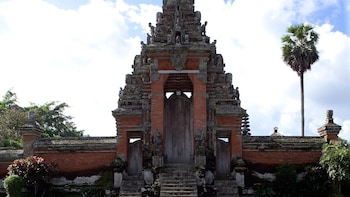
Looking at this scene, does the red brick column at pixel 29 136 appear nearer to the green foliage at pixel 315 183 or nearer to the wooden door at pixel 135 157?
the wooden door at pixel 135 157

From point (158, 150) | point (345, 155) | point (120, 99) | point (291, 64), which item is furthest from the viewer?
point (291, 64)

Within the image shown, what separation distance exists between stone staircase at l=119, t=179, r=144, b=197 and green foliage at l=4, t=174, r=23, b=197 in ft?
13.3

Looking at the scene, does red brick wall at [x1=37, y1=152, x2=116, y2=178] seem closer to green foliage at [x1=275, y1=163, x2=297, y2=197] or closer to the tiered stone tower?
the tiered stone tower

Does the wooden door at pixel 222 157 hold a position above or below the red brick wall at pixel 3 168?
above

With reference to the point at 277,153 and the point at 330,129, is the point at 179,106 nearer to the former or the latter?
the point at 277,153

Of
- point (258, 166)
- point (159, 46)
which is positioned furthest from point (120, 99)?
point (258, 166)

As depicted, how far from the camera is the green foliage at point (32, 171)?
20.0 metres

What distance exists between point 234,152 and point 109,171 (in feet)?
18.2

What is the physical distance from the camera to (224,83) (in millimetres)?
22125

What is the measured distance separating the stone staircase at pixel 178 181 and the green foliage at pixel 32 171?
502 centimetres

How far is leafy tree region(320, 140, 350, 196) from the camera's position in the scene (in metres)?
19.0

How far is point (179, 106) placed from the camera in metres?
22.7

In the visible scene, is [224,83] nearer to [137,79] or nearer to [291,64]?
[137,79]

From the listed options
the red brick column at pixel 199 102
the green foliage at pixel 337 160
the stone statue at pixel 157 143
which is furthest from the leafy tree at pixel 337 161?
the stone statue at pixel 157 143
